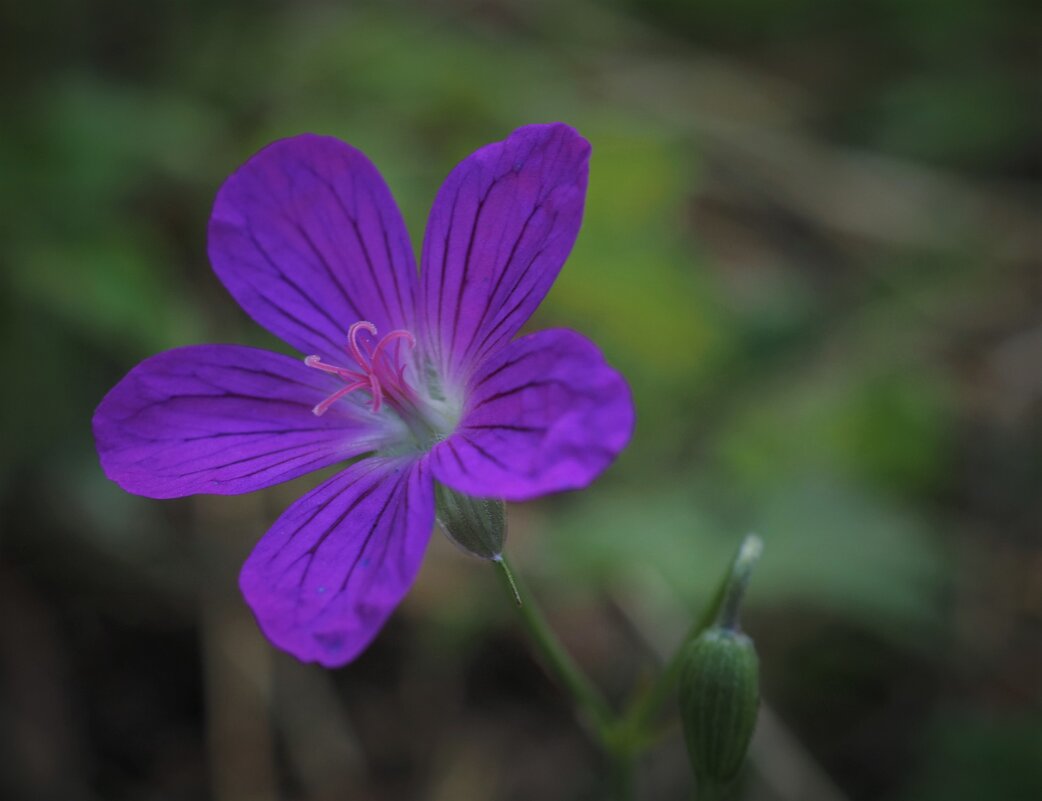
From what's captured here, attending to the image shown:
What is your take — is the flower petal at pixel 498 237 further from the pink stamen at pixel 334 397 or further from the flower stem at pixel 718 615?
the flower stem at pixel 718 615

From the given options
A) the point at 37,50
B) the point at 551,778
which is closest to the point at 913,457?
the point at 551,778

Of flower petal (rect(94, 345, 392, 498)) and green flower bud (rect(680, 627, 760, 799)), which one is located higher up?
flower petal (rect(94, 345, 392, 498))

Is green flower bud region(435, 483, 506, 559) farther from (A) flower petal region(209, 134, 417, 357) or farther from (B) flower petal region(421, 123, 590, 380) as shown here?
(A) flower petal region(209, 134, 417, 357)

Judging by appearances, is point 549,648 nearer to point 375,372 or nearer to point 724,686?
point 724,686

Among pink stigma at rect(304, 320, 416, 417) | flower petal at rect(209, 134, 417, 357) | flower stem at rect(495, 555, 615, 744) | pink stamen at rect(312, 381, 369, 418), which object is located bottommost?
flower stem at rect(495, 555, 615, 744)

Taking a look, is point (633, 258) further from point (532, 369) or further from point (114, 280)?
point (532, 369)

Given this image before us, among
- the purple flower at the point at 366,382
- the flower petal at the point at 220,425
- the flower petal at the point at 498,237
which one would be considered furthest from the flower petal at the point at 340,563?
the flower petal at the point at 498,237

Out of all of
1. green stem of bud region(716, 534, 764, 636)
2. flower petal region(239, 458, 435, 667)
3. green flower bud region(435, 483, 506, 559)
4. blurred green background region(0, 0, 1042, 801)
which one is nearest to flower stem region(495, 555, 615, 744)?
green flower bud region(435, 483, 506, 559)
